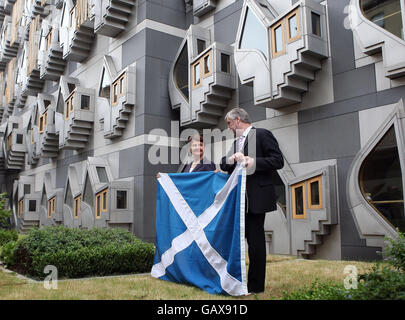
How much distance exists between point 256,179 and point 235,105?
25.7 feet

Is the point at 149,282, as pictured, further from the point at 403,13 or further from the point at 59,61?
the point at 59,61

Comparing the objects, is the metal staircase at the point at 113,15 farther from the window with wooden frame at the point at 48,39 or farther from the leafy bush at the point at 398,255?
the leafy bush at the point at 398,255

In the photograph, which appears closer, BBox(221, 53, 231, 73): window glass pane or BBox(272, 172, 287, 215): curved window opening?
BBox(272, 172, 287, 215): curved window opening

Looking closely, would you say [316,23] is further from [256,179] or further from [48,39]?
[48,39]

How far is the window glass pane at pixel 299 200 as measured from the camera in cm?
988

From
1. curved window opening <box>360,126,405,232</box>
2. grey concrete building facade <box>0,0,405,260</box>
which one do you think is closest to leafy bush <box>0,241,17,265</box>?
grey concrete building facade <box>0,0,405,260</box>

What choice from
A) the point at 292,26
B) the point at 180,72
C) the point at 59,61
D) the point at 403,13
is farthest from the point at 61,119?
the point at 403,13

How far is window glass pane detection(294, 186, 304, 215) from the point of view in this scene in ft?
32.4

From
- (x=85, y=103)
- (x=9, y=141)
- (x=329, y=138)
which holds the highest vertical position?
(x=9, y=141)

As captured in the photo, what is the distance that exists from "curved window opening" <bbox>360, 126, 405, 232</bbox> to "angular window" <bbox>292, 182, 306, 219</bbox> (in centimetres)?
143

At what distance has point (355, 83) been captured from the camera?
31.6 feet

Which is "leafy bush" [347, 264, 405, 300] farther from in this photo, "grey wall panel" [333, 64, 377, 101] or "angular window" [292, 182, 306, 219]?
"grey wall panel" [333, 64, 377, 101]

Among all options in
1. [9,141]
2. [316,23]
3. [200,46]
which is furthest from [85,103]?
[9,141]

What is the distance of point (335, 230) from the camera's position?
958 cm
